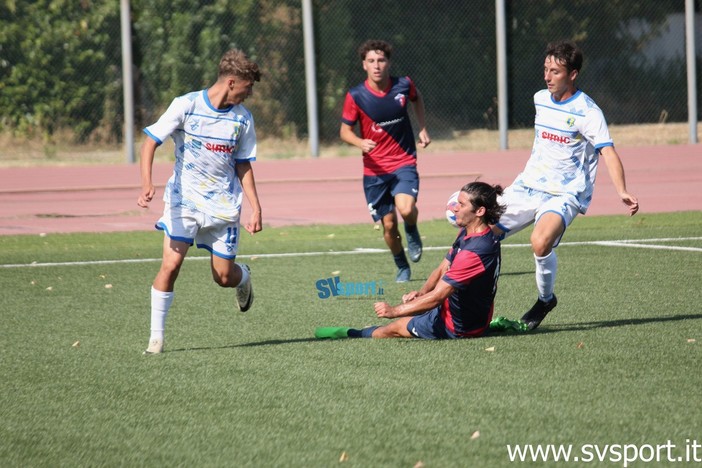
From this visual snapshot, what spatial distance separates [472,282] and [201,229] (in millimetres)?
1764

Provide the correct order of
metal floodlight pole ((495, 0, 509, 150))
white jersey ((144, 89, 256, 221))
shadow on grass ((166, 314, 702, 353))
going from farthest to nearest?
metal floodlight pole ((495, 0, 509, 150)) < shadow on grass ((166, 314, 702, 353)) < white jersey ((144, 89, 256, 221))

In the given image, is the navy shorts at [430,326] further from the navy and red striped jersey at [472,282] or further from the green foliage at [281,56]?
the green foliage at [281,56]

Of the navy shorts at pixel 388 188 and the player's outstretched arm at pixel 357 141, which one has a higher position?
the player's outstretched arm at pixel 357 141

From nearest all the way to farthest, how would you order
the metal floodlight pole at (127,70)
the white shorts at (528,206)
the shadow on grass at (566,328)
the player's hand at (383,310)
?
1. the player's hand at (383,310)
2. the shadow on grass at (566,328)
3. the white shorts at (528,206)
4. the metal floodlight pole at (127,70)

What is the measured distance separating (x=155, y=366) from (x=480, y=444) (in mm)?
2496

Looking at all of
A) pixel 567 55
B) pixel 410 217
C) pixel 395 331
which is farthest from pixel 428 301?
pixel 410 217

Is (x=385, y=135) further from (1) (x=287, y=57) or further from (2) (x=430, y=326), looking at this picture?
(1) (x=287, y=57)

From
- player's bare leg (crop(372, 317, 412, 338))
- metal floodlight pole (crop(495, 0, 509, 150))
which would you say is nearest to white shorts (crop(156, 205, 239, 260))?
player's bare leg (crop(372, 317, 412, 338))

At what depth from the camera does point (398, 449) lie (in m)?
4.81

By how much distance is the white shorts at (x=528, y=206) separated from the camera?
7930 mm

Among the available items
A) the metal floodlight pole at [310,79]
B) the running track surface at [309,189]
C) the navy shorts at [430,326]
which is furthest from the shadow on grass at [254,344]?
the metal floodlight pole at [310,79]

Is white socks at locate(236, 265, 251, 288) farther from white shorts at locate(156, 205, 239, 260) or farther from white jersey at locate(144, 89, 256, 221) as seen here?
white jersey at locate(144, 89, 256, 221)

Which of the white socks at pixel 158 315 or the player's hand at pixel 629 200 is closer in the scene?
the white socks at pixel 158 315

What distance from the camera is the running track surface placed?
1700 centimetres
